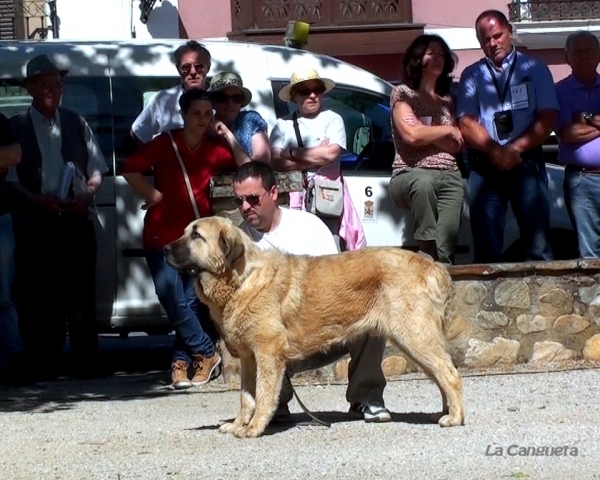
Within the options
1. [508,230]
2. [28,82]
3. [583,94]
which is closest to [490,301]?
[508,230]

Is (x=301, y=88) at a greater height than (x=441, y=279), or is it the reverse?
(x=301, y=88)

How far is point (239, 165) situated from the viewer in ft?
31.2

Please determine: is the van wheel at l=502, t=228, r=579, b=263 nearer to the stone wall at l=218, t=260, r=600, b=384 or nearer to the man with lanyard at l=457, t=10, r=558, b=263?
the man with lanyard at l=457, t=10, r=558, b=263

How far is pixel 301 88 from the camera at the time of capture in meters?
9.84

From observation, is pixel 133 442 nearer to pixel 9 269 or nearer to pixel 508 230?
pixel 9 269

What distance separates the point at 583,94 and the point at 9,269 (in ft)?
Result: 14.7

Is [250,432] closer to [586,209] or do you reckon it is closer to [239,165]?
[239,165]

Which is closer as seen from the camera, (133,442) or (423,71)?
(133,442)

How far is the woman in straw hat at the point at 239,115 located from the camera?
32.2 ft

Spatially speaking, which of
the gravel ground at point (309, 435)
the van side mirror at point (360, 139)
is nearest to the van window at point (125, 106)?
the van side mirror at point (360, 139)

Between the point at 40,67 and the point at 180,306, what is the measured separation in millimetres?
2024

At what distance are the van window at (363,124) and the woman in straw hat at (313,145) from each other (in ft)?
1.91

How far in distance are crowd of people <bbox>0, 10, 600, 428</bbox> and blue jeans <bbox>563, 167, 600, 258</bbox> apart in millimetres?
11

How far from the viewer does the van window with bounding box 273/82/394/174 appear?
10531 millimetres
